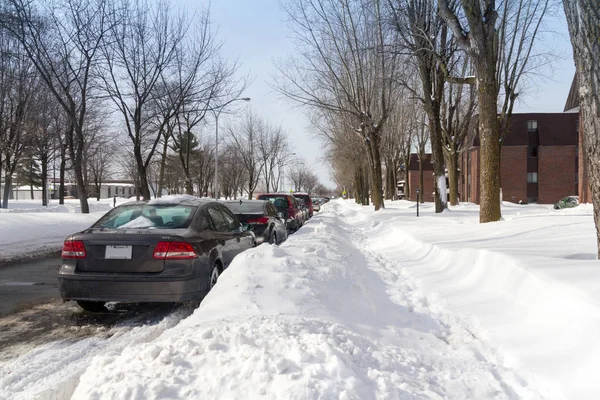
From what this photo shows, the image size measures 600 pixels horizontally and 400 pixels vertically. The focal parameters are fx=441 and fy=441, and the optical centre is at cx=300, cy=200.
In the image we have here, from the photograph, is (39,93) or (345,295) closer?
(345,295)

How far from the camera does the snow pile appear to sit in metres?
2.57

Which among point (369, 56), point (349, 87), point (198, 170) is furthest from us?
point (198, 170)

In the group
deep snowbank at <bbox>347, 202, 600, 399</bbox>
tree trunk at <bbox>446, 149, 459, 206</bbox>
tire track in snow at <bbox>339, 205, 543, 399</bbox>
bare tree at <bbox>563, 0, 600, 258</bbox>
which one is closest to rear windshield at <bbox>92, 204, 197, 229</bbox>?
tire track in snow at <bbox>339, 205, 543, 399</bbox>

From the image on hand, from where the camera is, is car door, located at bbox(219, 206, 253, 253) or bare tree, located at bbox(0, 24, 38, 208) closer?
car door, located at bbox(219, 206, 253, 253)

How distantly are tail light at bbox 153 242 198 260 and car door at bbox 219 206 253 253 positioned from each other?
63.6 inches

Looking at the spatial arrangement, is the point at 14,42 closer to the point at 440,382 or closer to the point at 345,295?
the point at 345,295

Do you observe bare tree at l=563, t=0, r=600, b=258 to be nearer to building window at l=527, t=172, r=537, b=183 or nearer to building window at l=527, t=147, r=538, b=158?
building window at l=527, t=147, r=538, b=158

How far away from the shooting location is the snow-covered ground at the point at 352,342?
2.65 metres

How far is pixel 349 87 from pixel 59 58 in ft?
48.3

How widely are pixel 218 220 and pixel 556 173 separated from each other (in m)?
47.0

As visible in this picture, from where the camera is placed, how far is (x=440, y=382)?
3.08 metres

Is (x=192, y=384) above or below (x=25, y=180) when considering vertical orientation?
below

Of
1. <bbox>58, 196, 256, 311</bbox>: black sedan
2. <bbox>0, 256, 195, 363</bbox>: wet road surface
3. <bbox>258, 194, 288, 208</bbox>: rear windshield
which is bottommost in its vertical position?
<bbox>0, 256, 195, 363</bbox>: wet road surface

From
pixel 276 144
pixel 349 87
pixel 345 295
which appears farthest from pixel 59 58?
pixel 276 144
